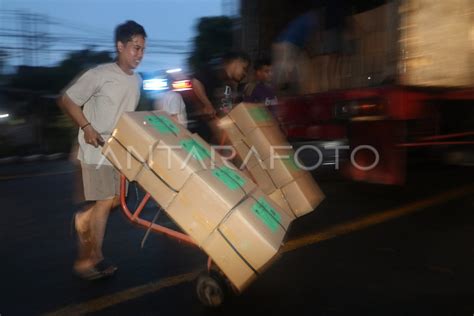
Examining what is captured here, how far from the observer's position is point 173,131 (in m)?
3.04

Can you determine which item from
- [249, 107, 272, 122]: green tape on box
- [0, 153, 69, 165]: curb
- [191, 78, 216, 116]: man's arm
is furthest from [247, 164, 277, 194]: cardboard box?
[0, 153, 69, 165]: curb

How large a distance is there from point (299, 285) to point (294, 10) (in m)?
5.26

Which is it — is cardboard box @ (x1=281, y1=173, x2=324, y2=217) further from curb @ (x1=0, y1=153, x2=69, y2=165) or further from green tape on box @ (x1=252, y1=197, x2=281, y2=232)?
curb @ (x1=0, y1=153, x2=69, y2=165)

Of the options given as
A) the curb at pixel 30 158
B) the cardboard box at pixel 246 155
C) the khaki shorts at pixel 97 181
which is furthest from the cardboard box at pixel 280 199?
the curb at pixel 30 158

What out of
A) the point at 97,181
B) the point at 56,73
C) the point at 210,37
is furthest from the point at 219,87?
the point at 56,73

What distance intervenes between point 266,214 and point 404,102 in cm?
285

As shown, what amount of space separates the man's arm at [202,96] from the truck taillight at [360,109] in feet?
5.09

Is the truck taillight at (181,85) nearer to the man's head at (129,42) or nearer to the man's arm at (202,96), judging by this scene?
the man's arm at (202,96)

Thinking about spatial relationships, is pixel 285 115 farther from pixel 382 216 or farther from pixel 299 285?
pixel 299 285

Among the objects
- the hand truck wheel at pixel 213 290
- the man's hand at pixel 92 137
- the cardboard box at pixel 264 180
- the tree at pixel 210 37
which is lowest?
the hand truck wheel at pixel 213 290

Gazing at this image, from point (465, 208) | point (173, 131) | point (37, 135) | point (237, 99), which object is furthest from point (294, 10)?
point (37, 135)

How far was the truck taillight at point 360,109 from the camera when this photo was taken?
5.24m

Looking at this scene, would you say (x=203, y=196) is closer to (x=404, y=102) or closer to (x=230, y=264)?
(x=230, y=264)

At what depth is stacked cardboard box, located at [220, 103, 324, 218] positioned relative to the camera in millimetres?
4059
